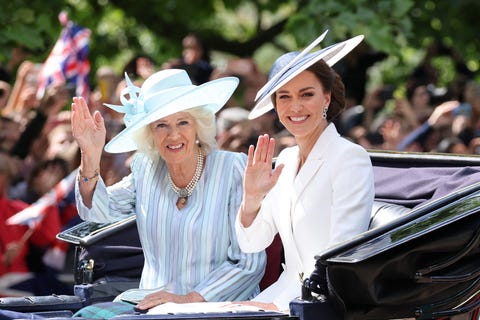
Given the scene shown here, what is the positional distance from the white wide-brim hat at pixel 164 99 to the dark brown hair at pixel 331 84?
13.7 inches

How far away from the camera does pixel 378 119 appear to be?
10.8m

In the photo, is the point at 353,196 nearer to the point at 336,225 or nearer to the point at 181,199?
the point at 336,225

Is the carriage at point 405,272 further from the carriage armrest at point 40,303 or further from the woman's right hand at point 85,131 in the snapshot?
the woman's right hand at point 85,131

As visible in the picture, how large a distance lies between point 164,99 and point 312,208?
87 centimetres

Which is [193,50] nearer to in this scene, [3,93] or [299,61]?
[3,93]

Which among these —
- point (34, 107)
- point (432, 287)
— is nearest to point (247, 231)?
point (432, 287)

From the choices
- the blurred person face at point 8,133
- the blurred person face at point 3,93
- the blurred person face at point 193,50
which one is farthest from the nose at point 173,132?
the blurred person face at point 193,50

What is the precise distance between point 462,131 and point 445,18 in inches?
42.1

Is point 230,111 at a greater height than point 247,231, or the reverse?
point 230,111

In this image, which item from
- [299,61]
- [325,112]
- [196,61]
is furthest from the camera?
[196,61]

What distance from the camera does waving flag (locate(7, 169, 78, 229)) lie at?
26.5ft

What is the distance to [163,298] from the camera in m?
4.98

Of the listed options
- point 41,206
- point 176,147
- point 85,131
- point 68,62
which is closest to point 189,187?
point 176,147

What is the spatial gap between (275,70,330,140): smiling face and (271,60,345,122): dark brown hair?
0.02m
